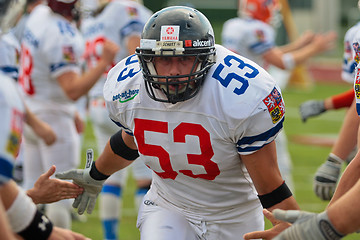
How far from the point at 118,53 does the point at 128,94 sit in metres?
2.74

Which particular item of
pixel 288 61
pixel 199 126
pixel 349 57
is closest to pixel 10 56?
pixel 199 126

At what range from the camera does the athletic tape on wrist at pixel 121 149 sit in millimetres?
3662

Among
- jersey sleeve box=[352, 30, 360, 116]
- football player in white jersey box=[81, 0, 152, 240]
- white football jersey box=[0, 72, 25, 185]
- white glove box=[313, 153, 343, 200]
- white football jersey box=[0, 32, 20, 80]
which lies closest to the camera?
white football jersey box=[0, 72, 25, 185]

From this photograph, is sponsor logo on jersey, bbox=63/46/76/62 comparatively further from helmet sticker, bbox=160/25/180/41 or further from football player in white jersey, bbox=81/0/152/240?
helmet sticker, bbox=160/25/180/41

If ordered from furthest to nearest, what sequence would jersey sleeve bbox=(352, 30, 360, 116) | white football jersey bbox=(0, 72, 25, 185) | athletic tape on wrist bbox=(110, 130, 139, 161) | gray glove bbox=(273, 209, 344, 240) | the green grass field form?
the green grass field
athletic tape on wrist bbox=(110, 130, 139, 161)
jersey sleeve bbox=(352, 30, 360, 116)
gray glove bbox=(273, 209, 344, 240)
white football jersey bbox=(0, 72, 25, 185)

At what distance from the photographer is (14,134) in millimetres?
2266

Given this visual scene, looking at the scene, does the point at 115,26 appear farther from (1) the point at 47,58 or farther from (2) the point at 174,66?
(2) the point at 174,66

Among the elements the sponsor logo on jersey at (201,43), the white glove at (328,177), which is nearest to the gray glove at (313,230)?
the sponsor logo on jersey at (201,43)

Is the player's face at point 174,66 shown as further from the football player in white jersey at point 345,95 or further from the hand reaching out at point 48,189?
the football player in white jersey at point 345,95

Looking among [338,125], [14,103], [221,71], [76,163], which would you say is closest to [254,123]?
[221,71]

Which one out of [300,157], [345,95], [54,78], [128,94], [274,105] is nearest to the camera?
[274,105]

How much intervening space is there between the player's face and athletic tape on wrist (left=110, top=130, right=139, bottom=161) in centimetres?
60

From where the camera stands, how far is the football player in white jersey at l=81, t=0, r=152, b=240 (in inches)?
225

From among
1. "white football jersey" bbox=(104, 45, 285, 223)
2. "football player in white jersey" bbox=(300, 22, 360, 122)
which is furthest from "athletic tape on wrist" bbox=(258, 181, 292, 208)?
"football player in white jersey" bbox=(300, 22, 360, 122)
